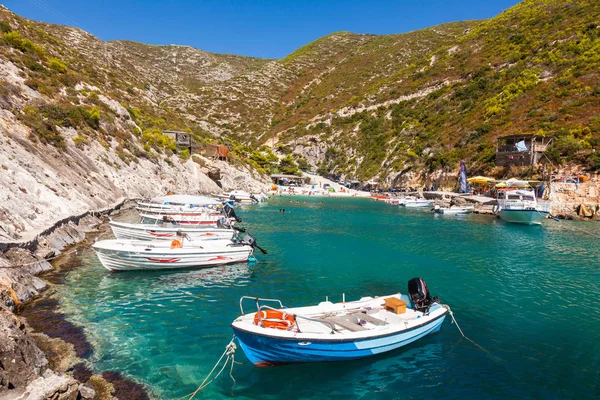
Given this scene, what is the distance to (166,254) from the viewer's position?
701 inches

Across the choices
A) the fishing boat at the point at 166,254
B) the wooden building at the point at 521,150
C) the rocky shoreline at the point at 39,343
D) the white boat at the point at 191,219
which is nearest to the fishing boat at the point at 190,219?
the white boat at the point at 191,219

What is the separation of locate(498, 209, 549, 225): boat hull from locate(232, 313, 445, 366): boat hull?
1530 inches

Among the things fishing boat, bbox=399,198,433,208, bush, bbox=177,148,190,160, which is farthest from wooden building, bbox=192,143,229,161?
fishing boat, bbox=399,198,433,208

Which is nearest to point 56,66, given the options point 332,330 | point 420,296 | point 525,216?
point 332,330

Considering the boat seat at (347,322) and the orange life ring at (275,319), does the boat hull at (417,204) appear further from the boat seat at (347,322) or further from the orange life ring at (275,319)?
the orange life ring at (275,319)

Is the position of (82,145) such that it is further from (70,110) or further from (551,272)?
(551,272)

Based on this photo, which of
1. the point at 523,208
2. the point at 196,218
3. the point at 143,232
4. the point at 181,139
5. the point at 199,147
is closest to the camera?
the point at 143,232

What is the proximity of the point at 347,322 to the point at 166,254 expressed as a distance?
11464 mm

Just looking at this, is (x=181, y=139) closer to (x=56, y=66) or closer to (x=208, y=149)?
(x=208, y=149)

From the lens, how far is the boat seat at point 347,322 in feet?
31.7

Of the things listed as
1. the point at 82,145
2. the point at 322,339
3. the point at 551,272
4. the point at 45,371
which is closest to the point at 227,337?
the point at 322,339

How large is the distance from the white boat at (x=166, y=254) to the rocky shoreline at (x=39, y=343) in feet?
7.12

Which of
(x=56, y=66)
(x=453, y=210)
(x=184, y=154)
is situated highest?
(x=56, y=66)

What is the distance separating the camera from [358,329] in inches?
379
